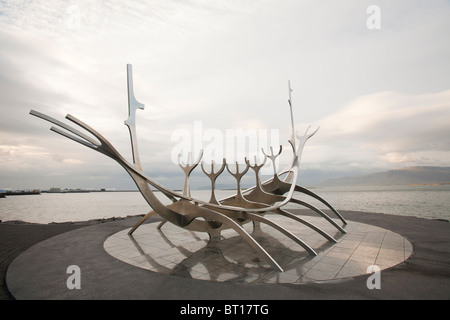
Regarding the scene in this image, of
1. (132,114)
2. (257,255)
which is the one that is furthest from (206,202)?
(132,114)

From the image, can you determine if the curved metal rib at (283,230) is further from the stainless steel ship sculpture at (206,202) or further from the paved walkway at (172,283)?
the paved walkway at (172,283)

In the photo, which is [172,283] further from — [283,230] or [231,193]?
[231,193]

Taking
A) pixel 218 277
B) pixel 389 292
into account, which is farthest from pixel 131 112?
pixel 389 292

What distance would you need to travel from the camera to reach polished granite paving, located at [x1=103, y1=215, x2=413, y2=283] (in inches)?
244

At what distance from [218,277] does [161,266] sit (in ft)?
6.22

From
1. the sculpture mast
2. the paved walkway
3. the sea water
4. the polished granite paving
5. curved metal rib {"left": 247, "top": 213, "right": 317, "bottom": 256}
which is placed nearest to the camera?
the paved walkway

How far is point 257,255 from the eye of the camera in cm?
786

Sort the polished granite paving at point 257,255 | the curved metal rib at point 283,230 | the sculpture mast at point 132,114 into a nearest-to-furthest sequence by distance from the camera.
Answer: the polished granite paving at point 257,255
the curved metal rib at point 283,230
the sculpture mast at point 132,114

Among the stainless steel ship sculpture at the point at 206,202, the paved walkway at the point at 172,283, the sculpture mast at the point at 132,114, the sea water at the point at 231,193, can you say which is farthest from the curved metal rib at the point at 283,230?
the sea water at the point at 231,193

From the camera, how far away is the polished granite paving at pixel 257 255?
6.19m

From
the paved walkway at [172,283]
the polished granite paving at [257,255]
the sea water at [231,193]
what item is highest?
the paved walkway at [172,283]

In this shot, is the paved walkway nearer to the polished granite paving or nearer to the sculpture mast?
the polished granite paving

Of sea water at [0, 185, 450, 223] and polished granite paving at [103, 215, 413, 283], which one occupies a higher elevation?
polished granite paving at [103, 215, 413, 283]

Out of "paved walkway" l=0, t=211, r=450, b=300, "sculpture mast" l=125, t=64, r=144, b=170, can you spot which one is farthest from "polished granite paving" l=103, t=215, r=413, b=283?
"sculpture mast" l=125, t=64, r=144, b=170
